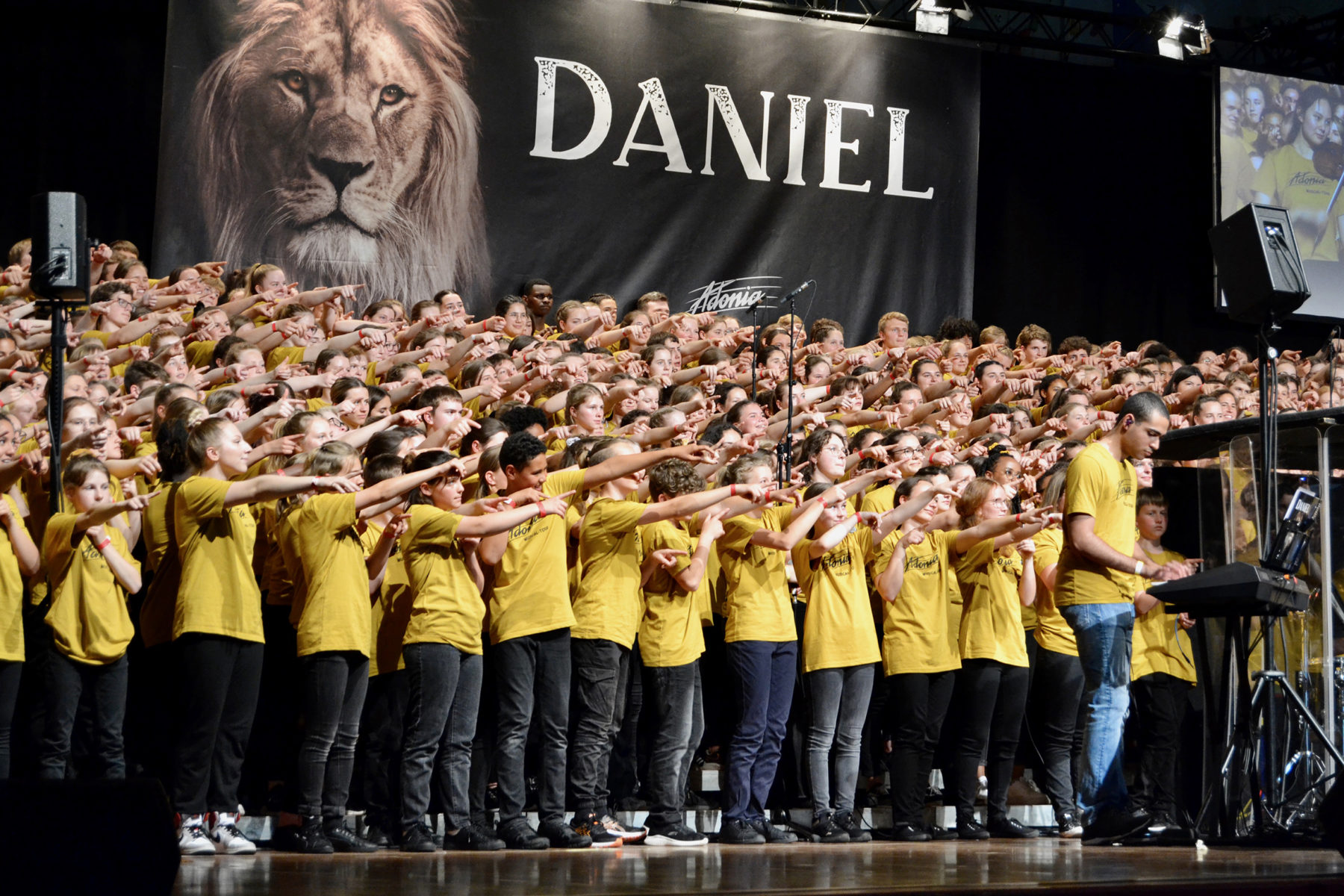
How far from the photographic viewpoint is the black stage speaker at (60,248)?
5000mm

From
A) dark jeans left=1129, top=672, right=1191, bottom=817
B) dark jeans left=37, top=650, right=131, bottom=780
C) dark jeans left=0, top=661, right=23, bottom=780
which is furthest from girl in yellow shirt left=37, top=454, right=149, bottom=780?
dark jeans left=1129, top=672, right=1191, bottom=817

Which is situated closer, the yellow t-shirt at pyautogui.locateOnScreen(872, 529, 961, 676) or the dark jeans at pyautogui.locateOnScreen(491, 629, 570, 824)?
the dark jeans at pyautogui.locateOnScreen(491, 629, 570, 824)

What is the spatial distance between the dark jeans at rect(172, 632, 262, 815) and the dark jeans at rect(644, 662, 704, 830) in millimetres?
1462

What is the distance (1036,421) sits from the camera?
9445 mm

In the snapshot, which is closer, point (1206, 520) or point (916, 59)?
point (1206, 520)

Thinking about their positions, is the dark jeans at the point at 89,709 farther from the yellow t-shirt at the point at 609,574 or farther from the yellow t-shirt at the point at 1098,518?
the yellow t-shirt at the point at 1098,518

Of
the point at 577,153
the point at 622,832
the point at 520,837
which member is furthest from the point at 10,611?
the point at 577,153

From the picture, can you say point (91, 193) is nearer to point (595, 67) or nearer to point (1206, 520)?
point (595, 67)

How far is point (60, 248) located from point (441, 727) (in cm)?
219

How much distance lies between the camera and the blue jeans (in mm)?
4695

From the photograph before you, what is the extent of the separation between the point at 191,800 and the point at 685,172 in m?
8.35

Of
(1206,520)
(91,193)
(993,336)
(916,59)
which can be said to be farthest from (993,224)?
(1206,520)

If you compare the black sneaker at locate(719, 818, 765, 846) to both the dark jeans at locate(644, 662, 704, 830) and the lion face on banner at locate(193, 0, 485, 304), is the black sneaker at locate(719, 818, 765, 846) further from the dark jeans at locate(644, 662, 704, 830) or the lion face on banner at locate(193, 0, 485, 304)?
the lion face on banner at locate(193, 0, 485, 304)

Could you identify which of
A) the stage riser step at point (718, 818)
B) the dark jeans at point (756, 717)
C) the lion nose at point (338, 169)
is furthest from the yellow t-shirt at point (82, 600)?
the lion nose at point (338, 169)
